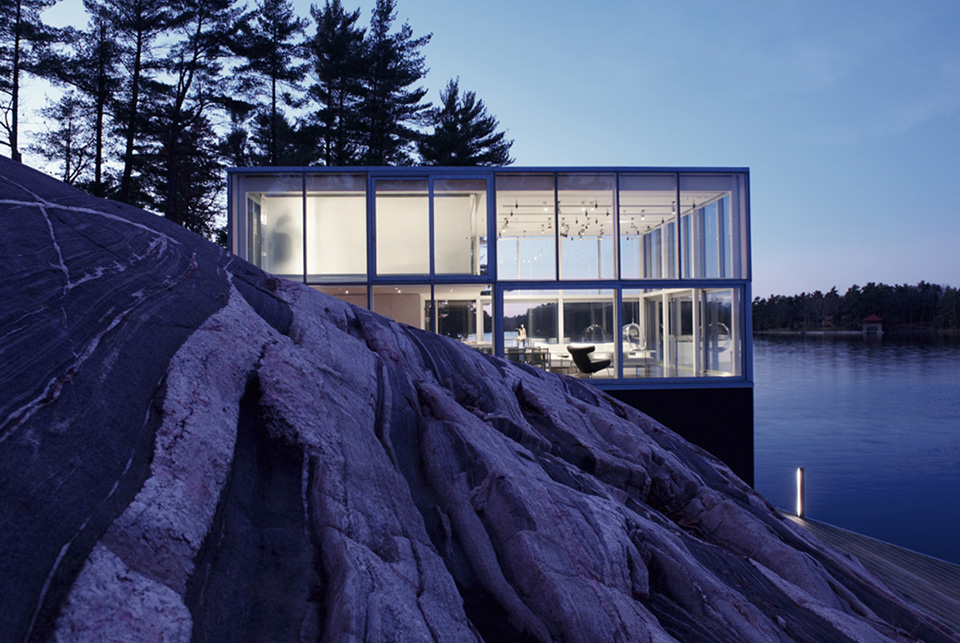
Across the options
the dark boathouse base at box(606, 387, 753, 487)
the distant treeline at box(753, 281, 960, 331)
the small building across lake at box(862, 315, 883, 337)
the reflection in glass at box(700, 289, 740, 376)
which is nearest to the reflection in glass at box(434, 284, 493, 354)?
the dark boathouse base at box(606, 387, 753, 487)

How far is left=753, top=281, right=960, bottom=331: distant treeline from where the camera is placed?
80.2 m

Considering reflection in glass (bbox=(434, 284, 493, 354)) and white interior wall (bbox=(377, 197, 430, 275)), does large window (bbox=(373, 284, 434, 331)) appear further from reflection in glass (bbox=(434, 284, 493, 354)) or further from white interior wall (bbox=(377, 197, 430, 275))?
white interior wall (bbox=(377, 197, 430, 275))

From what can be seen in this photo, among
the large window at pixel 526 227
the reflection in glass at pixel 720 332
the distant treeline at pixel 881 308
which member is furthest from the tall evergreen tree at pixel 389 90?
the distant treeline at pixel 881 308

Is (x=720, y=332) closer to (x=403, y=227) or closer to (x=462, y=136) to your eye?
Result: (x=403, y=227)

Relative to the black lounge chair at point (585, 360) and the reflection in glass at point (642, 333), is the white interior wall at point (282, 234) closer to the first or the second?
the black lounge chair at point (585, 360)

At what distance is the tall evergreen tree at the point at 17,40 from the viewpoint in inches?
797

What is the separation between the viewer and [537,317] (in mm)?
12812

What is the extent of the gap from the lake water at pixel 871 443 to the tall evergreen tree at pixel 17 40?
3410 cm

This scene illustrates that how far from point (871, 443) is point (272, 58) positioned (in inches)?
1514

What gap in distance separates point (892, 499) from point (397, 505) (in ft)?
86.4

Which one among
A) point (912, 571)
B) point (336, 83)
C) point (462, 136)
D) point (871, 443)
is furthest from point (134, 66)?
point (871, 443)

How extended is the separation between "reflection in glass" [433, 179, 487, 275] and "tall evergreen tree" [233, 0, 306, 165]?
42.5 ft

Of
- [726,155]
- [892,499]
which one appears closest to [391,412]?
[892,499]

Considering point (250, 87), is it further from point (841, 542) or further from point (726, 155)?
point (726, 155)
